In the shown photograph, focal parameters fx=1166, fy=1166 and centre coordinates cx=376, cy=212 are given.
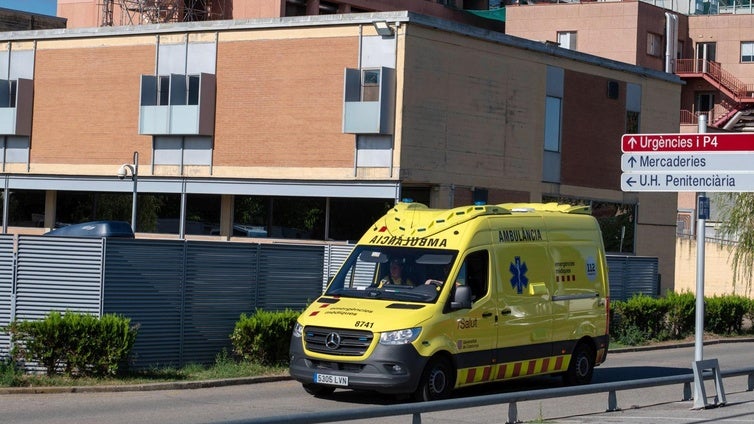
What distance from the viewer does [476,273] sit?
1628cm

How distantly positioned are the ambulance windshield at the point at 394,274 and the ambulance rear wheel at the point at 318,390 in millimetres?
1305

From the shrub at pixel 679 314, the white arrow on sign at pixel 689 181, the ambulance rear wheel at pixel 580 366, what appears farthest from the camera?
the shrub at pixel 679 314

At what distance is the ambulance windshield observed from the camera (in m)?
15.8

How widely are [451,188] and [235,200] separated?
730 centimetres

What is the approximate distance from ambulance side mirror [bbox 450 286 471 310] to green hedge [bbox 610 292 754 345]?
13.0 m

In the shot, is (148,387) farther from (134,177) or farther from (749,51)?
(749,51)

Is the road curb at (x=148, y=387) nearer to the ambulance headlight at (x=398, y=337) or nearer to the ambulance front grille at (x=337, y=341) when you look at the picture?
the ambulance front grille at (x=337, y=341)

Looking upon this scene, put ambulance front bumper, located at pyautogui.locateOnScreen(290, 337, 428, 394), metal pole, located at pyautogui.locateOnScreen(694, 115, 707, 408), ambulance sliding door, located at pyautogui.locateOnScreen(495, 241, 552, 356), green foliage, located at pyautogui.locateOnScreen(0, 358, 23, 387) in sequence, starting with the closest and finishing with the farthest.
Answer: ambulance front bumper, located at pyautogui.locateOnScreen(290, 337, 428, 394)
metal pole, located at pyautogui.locateOnScreen(694, 115, 707, 408)
green foliage, located at pyautogui.locateOnScreen(0, 358, 23, 387)
ambulance sliding door, located at pyautogui.locateOnScreen(495, 241, 552, 356)

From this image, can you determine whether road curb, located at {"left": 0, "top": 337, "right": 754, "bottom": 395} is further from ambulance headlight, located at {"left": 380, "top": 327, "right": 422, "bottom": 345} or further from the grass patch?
ambulance headlight, located at {"left": 380, "top": 327, "right": 422, "bottom": 345}

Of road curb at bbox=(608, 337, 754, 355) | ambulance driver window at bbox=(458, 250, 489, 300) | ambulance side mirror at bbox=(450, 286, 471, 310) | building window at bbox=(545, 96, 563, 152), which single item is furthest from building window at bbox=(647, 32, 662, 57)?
ambulance side mirror at bbox=(450, 286, 471, 310)

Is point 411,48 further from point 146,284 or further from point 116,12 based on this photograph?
point 116,12

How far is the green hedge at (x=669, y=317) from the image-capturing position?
28.1m

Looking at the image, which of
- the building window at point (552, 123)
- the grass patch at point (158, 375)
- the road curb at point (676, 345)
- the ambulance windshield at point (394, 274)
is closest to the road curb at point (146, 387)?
the grass patch at point (158, 375)

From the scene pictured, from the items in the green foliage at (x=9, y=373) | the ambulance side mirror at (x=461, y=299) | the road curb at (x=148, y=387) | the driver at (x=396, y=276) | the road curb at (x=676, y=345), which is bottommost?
the road curb at (x=676, y=345)
